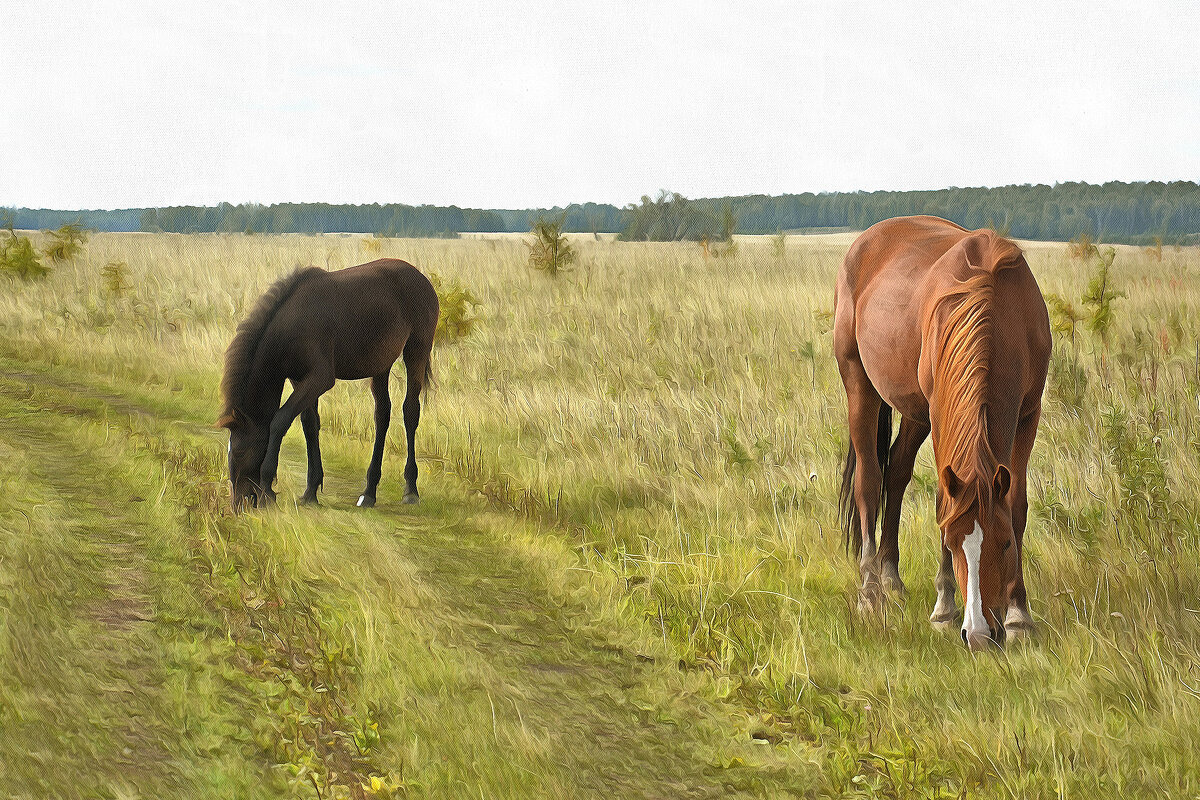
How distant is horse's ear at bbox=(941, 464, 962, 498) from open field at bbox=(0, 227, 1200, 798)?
2.77ft

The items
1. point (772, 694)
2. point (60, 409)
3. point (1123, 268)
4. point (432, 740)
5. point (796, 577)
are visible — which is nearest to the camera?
point (432, 740)

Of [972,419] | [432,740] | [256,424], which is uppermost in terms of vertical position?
[972,419]

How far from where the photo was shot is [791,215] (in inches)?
4210

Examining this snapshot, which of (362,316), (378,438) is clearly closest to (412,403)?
(378,438)

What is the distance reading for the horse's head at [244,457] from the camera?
650 cm

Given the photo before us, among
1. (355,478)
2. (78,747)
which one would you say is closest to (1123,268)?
(355,478)

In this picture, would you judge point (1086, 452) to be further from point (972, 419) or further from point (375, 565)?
point (375, 565)

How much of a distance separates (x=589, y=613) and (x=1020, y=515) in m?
2.22

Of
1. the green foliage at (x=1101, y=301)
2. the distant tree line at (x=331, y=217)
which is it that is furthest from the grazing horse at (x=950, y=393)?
the distant tree line at (x=331, y=217)

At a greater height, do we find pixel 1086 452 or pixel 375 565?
pixel 1086 452

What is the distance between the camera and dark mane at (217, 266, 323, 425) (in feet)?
21.4

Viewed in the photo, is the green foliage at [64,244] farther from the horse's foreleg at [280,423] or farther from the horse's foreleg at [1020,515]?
the horse's foreleg at [1020,515]

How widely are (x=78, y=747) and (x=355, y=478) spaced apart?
4.69 metres

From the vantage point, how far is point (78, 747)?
138 inches
